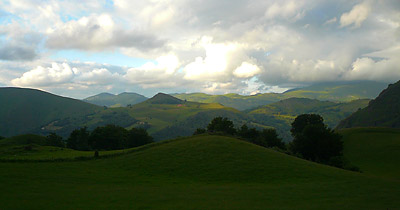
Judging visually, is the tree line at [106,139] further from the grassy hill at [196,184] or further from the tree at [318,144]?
the tree at [318,144]

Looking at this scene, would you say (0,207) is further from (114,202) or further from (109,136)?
(109,136)

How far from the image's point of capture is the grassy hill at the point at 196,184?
22.2 m

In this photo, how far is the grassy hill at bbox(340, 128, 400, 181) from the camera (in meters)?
65.1

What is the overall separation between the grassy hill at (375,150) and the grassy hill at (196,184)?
108 ft

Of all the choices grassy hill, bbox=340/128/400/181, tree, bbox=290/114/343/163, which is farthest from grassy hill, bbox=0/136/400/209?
grassy hill, bbox=340/128/400/181

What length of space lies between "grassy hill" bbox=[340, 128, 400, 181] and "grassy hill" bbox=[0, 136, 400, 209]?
32874 mm

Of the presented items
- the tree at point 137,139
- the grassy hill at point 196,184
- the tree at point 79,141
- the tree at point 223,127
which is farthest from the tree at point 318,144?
the tree at point 79,141

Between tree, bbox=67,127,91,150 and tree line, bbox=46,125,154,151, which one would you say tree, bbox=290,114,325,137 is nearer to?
tree line, bbox=46,125,154,151

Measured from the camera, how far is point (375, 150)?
83.4 metres

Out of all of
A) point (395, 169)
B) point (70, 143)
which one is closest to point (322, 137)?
point (395, 169)

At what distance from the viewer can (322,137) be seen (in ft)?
239

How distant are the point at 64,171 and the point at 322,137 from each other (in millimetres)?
66988

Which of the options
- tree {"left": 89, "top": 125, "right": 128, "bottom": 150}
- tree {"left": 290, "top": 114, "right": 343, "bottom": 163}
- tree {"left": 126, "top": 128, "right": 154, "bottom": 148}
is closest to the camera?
tree {"left": 290, "top": 114, "right": 343, "bottom": 163}

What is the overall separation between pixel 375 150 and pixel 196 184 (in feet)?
256
